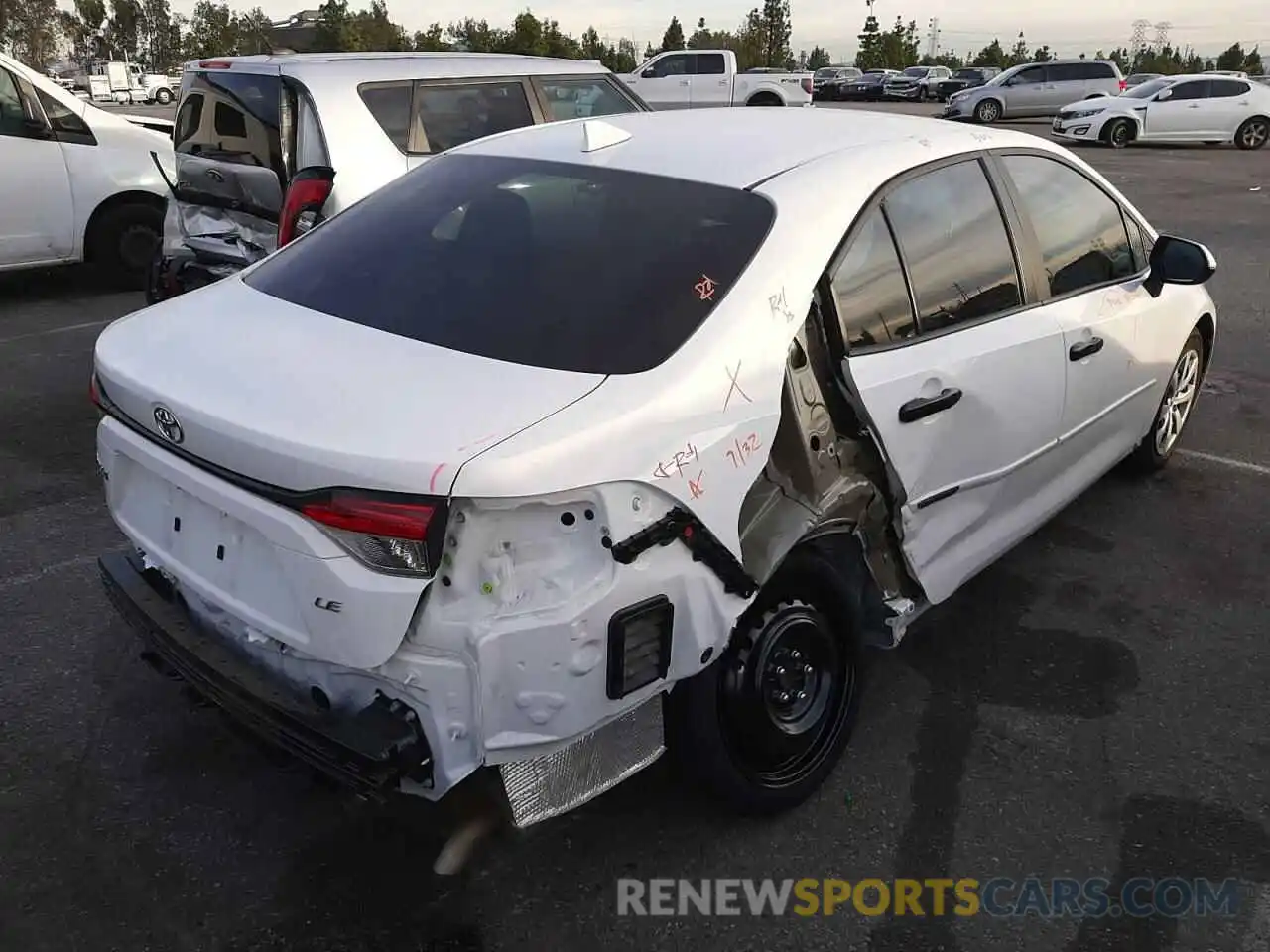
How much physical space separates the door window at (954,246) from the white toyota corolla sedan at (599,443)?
0.04 feet

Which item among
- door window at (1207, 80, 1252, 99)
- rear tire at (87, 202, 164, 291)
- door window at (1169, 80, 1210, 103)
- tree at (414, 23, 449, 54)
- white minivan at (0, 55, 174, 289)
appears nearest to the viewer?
white minivan at (0, 55, 174, 289)

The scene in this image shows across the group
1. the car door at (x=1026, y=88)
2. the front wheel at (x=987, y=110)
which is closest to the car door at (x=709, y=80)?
the front wheel at (x=987, y=110)

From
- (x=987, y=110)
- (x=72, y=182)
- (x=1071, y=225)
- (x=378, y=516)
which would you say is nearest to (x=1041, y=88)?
(x=987, y=110)

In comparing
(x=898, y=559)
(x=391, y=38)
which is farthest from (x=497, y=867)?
(x=391, y=38)

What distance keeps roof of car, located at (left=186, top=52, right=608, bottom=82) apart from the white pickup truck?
17.7 metres

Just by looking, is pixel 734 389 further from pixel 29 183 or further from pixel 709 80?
pixel 709 80

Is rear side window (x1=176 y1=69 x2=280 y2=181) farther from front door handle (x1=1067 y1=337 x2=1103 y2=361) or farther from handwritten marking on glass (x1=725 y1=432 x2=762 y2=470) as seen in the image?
handwritten marking on glass (x1=725 y1=432 x2=762 y2=470)

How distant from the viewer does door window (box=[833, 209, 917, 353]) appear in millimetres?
2725

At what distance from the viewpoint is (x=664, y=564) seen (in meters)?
2.14

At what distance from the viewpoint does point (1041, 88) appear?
89.7ft

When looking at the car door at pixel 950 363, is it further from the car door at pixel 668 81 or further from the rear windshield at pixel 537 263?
the car door at pixel 668 81

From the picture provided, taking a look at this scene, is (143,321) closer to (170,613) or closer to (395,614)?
(170,613)

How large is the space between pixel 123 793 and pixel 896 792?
2054 millimetres

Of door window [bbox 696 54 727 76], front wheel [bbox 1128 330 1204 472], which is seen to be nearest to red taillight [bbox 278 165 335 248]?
front wheel [bbox 1128 330 1204 472]
